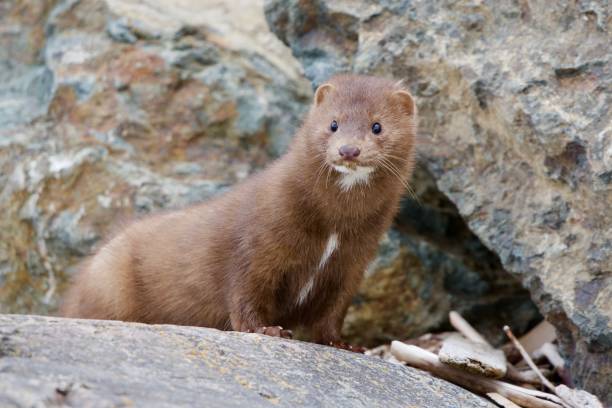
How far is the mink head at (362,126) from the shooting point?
4.85m

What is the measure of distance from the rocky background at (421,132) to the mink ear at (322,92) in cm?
84

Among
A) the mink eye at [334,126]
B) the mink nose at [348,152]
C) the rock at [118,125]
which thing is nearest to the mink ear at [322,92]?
the mink eye at [334,126]

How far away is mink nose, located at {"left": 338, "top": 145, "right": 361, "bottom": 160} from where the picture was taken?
4715 millimetres

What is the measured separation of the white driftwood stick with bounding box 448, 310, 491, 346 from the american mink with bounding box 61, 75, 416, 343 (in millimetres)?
1264

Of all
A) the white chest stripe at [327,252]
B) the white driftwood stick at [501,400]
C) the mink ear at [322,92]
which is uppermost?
the mink ear at [322,92]

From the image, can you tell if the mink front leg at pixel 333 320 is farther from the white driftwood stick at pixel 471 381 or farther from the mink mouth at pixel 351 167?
the mink mouth at pixel 351 167

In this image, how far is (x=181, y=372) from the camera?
3609mm

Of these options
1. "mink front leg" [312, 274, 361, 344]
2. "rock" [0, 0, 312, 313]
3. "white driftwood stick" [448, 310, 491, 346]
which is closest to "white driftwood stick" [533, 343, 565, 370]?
"white driftwood stick" [448, 310, 491, 346]

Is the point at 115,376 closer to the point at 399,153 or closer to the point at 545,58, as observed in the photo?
the point at 399,153

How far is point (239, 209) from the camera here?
5.43m

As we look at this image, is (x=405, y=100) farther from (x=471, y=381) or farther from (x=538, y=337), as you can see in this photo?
(x=538, y=337)

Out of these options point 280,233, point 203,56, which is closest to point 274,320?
point 280,233

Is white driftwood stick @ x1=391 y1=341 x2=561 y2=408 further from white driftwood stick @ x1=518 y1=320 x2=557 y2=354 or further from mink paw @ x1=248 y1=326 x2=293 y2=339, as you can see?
white driftwood stick @ x1=518 y1=320 x2=557 y2=354

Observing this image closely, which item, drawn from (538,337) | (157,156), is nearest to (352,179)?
(538,337)
